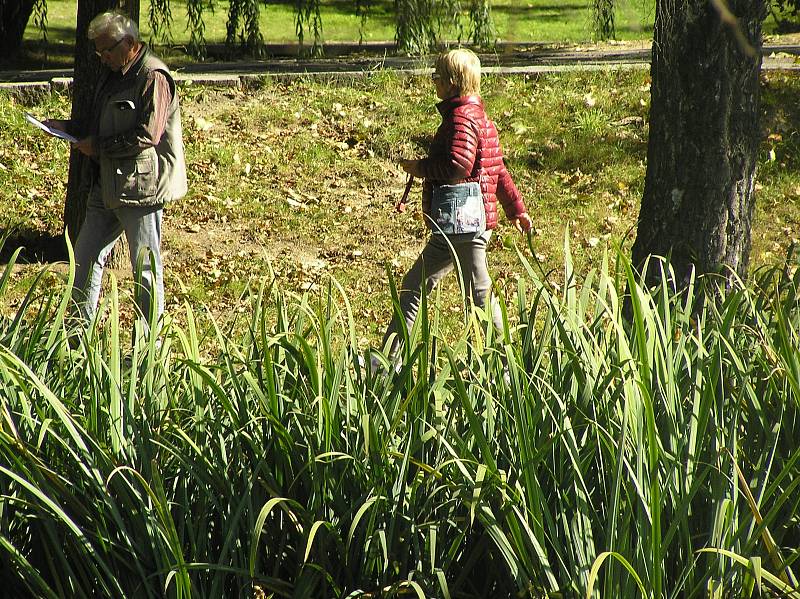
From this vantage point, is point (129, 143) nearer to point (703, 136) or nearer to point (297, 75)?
point (703, 136)

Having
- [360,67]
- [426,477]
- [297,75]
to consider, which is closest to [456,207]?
[426,477]

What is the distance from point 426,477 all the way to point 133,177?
9.48 ft

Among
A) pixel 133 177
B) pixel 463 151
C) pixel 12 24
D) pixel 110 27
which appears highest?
pixel 12 24

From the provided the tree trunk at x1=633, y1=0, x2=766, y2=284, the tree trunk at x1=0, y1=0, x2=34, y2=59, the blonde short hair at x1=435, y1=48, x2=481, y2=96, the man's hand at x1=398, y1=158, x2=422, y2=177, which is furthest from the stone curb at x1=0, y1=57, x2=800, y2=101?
the tree trunk at x1=633, y1=0, x2=766, y2=284

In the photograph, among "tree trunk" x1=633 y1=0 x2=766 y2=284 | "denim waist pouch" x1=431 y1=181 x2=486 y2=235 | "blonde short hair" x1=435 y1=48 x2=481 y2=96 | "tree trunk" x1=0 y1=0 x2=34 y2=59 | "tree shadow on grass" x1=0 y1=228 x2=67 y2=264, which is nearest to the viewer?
"tree trunk" x1=633 y1=0 x2=766 y2=284

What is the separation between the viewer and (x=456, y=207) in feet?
14.8

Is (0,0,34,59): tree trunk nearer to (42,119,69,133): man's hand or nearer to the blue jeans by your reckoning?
(42,119,69,133): man's hand

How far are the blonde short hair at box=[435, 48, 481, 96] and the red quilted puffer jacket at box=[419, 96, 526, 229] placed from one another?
2.1 inches

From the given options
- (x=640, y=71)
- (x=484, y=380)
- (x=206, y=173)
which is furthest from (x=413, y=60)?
(x=484, y=380)

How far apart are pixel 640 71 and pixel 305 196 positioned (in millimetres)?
3928

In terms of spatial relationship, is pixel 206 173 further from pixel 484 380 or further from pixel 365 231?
pixel 484 380

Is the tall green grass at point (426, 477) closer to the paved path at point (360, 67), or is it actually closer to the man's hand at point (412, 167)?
the man's hand at point (412, 167)

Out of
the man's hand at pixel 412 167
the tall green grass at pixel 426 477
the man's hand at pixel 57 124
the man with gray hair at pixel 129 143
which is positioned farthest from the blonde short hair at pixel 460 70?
the tall green grass at pixel 426 477

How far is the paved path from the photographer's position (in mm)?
9289
